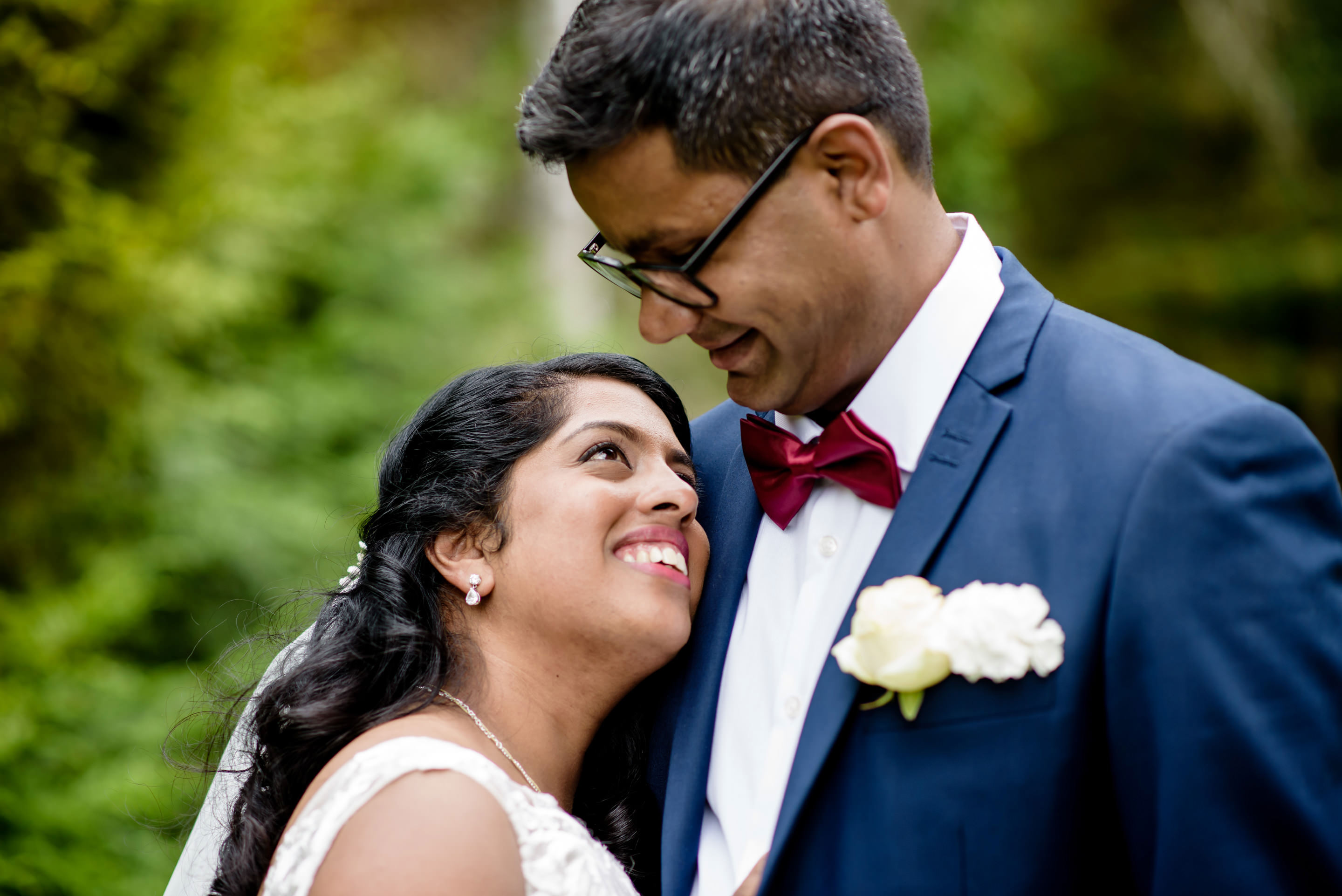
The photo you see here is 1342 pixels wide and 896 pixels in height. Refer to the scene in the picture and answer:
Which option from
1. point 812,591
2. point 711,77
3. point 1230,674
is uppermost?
point 711,77

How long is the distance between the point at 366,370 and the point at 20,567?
115 inches

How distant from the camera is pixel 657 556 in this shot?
2.46m

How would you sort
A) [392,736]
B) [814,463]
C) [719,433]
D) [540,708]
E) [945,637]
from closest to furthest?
1. [945,637]
2. [814,463]
3. [392,736]
4. [540,708]
5. [719,433]

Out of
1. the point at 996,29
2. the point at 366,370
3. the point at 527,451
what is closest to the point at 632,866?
the point at 527,451

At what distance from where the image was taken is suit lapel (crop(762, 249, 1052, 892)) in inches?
72.8

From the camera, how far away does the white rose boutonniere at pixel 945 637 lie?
1.69 meters

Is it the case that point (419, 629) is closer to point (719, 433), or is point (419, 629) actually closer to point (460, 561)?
point (460, 561)

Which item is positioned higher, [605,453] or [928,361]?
[928,361]

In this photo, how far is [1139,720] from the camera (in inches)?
65.6

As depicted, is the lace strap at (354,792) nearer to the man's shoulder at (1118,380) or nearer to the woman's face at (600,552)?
the woman's face at (600,552)

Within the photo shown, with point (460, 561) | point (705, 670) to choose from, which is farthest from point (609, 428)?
point (705, 670)

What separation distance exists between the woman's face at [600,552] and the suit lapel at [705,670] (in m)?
0.06

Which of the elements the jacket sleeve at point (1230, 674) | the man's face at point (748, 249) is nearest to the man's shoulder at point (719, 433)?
the man's face at point (748, 249)

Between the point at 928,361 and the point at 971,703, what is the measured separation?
2.07 feet
